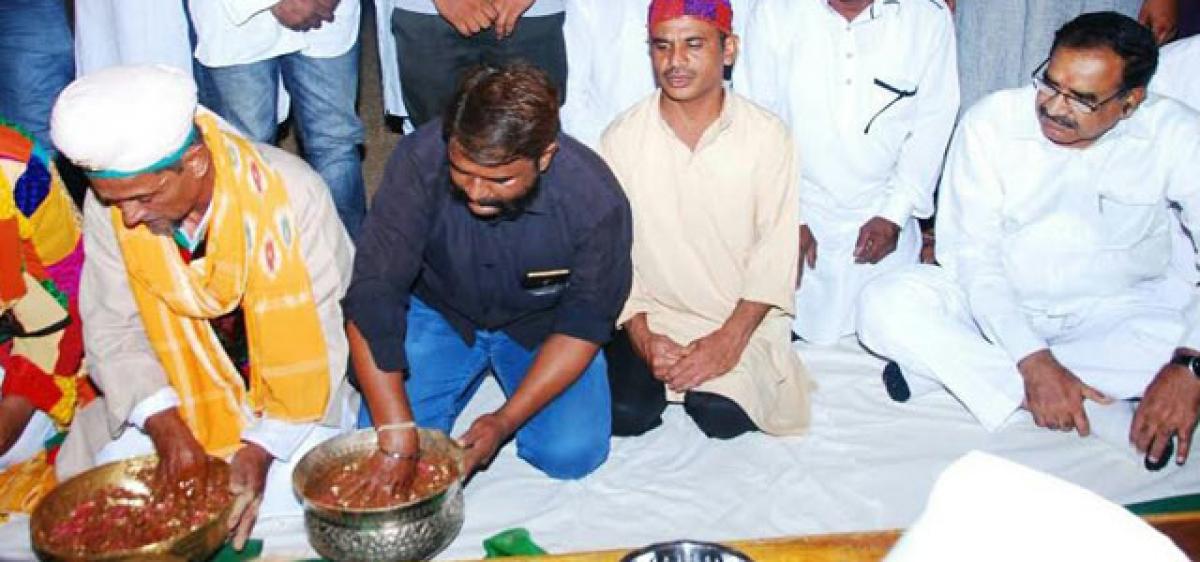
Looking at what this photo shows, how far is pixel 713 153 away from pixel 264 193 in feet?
4.70

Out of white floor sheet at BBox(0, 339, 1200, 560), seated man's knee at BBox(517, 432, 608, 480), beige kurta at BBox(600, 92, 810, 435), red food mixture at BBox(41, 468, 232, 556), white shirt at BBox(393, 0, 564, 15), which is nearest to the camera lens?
red food mixture at BBox(41, 468, 232, 556)

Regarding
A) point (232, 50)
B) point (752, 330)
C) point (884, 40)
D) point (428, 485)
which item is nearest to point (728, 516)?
point (752, 330)

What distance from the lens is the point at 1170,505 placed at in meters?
3.22

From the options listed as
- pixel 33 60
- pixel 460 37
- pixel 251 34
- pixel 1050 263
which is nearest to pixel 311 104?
pixel 251 34

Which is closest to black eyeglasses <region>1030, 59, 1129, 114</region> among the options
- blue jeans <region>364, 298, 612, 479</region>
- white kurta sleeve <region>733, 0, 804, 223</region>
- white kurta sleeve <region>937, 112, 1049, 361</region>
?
white kurta sleeve <region>937, 112, 1049, 361</region>

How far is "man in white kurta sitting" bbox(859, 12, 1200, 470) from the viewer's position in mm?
3422

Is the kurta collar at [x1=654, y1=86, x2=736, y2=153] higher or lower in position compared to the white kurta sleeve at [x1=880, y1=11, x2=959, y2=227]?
higher

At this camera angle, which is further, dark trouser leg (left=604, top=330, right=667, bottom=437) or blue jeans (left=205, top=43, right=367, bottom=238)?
blue jeans (left=205, top=43, right=367, bottom=238)

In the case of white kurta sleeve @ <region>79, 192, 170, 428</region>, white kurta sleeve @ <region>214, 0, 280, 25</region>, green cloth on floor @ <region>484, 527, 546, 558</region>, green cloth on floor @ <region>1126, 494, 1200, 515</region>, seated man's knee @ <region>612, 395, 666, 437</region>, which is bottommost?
green cloth on floor @ <region>1126, 494, 1200, 515</region>

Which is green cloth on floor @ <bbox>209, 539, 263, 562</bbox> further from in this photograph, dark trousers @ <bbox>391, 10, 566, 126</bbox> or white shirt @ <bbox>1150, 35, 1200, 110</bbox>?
white shirt @ <bbox>1150, 35, 1200, 110</bbox>

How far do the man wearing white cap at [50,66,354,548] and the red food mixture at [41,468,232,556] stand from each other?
0.06 meters

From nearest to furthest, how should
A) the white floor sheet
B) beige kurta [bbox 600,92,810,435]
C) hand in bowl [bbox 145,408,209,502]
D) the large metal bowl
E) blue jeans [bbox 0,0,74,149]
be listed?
the large metal bowl < hand in bowl [bbox 145,408,209,502] < the white floor sheet < beige kurta [bbox 600,92,810,435] < blue jeans [bbox 0,0,74,149]

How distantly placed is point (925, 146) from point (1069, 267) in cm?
73

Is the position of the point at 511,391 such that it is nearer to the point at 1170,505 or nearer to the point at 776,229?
the point at 776,229
